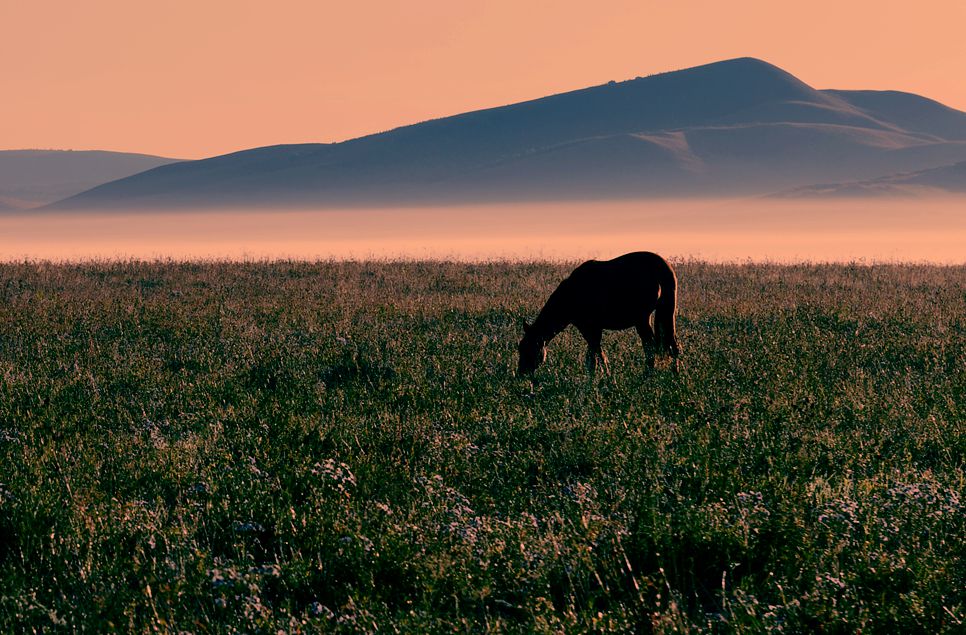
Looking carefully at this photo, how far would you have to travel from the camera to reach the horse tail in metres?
12.3

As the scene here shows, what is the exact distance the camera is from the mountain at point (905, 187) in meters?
147

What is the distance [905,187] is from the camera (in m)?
150

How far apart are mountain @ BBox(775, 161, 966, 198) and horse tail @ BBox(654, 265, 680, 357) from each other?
147 metres

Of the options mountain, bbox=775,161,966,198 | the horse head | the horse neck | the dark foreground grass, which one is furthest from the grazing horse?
mountain, bbox=775,161,966,198

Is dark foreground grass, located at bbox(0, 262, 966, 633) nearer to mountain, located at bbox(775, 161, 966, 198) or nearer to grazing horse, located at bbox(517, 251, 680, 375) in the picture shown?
grazing horse, located at bbox(517, 251, 680, 375)

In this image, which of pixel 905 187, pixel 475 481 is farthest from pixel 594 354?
pixel 905 187

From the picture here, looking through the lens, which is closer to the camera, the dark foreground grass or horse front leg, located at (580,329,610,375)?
the dark foreground grass

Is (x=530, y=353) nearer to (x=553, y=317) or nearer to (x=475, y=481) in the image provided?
(x=553, y=317)

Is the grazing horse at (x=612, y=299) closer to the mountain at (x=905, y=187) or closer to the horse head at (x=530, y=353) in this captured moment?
the horse head at (x=530, y=353)

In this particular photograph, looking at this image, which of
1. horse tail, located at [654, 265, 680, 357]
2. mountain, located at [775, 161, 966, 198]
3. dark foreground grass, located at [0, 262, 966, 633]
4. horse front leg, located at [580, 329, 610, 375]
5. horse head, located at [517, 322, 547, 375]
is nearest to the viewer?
dark foreground grass, located at [0, 262, 966, 633]

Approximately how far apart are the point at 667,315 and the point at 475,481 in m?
5.95

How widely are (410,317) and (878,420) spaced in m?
9.47

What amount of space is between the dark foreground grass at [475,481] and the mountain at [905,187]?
14679 cm

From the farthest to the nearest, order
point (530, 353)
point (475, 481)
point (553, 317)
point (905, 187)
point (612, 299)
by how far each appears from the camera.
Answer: point (905, 187), point (553, 317), point (612, 299), point (530, 353), point (475, 481)
